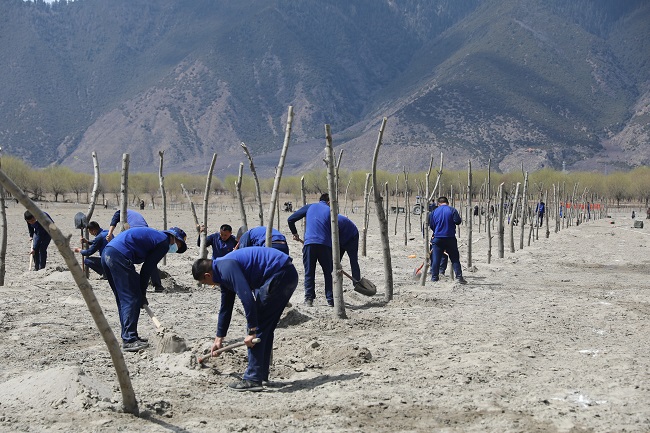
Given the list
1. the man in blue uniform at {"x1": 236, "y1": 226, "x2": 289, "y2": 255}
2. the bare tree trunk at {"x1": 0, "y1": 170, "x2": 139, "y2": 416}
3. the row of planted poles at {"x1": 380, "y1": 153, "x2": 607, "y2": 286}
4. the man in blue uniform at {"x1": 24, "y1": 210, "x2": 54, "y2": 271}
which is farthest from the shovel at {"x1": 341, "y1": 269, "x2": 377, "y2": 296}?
the man in blue uniform at {"x1": 24, "y1": 210, "x2": 54, "y2": 271}

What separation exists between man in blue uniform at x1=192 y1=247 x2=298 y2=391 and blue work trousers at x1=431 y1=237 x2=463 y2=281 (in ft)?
21.8

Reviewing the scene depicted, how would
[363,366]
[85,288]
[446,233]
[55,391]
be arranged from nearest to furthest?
[85,288], [55,391], [363,366], [446,233]

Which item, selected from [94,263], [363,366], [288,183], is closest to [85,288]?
[363,366]

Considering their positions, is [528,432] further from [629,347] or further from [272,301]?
[629,347]

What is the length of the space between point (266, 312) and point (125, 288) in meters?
2.12

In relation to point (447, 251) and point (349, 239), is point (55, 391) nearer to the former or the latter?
point (349, 239)

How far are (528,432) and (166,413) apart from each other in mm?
2408

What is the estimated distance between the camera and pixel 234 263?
20.1 feet

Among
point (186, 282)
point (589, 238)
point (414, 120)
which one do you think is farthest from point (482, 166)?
point (186, 282)

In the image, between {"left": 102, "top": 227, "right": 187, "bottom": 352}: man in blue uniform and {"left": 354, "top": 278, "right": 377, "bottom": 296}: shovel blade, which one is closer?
{"left": 102, "top": 227, "right": 187, "bottom": 352}: man in blue uniform

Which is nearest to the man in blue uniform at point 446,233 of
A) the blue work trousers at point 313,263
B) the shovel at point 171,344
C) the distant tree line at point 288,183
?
the blue work trousers at point 313,263

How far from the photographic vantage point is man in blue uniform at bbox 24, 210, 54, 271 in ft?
43.3

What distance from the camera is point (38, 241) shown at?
13.4 m

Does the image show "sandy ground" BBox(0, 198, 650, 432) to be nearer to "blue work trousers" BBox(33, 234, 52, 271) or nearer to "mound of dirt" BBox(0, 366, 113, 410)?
"mound of dirt" BBox(0, 366, 113, 410)
